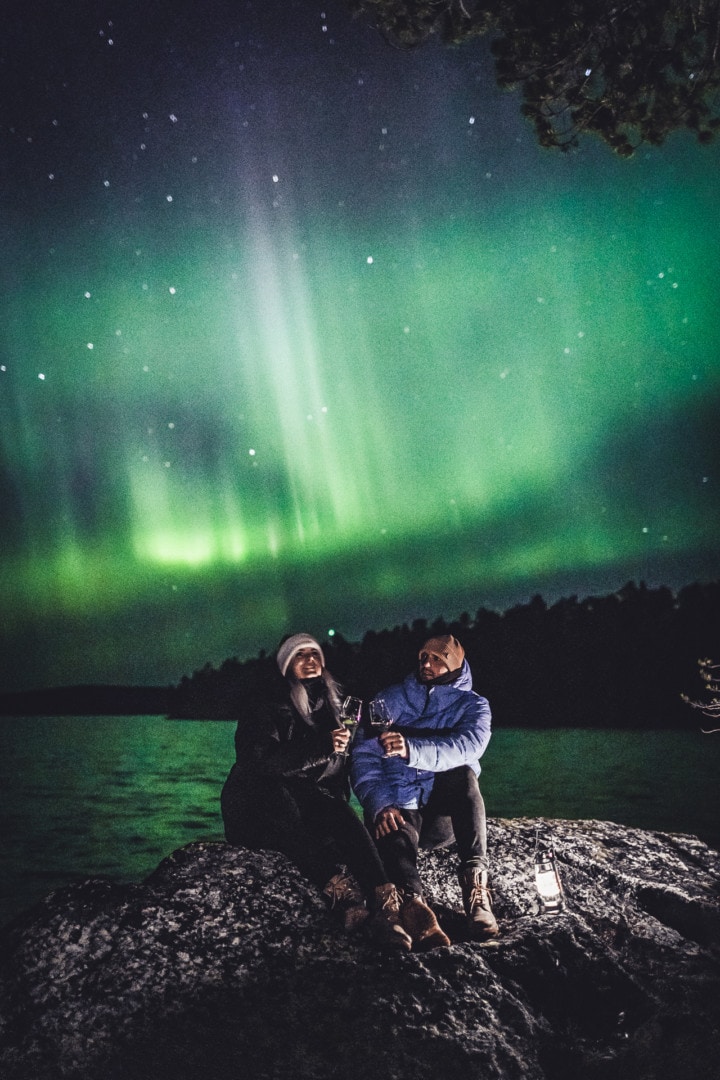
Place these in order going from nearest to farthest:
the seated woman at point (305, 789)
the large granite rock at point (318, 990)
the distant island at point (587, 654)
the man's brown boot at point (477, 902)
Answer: the large granite rock at point (318, 990) → the man's brown boot at point (477, 902) → the seated woman at point (305, 789) → the distant island at point (587, 654)

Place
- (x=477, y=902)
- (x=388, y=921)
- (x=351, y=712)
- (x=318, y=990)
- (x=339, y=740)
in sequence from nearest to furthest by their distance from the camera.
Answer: (x=318, y=990)
(x=388, y=921)
(x=477, y=902)
(x=339, y=740)
(x=351, y=712)

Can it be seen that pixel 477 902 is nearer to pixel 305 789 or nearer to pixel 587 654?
pixel 305 789

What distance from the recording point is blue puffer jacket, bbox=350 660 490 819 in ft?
16.4

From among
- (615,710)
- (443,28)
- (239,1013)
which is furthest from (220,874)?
(615,710)

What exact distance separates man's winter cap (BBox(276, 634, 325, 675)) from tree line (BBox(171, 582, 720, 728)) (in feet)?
246

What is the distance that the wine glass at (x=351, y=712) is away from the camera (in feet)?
17.1

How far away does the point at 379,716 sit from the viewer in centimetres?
521

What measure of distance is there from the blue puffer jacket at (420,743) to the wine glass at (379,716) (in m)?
0.12

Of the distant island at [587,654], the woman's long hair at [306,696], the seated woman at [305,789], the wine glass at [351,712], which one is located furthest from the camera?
the distant island at [587,654]

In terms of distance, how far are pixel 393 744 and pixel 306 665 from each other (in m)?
0.89

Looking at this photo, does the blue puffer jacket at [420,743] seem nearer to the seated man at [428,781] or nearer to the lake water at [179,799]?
the seated man at [428,781]

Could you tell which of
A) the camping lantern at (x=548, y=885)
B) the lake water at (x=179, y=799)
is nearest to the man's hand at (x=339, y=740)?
the camping lantern at (x=548, y=885)

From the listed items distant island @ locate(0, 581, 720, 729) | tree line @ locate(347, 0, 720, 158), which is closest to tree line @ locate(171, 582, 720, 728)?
distant island @ locate(0, 581, 720, 729)

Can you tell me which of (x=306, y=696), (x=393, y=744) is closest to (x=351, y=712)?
(x=306, y=696)
